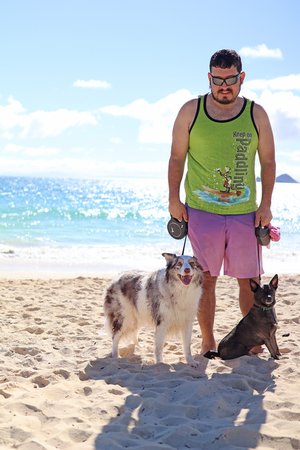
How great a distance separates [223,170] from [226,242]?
63cm

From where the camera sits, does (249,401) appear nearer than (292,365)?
Yes

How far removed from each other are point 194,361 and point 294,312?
99.8 inches

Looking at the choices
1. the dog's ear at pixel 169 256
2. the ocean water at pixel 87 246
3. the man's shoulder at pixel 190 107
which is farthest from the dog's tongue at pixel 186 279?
the ocean water at pixel 87 246

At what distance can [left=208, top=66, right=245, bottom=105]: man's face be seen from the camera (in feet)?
15.1

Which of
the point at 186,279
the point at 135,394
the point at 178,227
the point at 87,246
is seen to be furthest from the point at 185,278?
the point at 87,246

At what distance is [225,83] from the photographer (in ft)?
15.2

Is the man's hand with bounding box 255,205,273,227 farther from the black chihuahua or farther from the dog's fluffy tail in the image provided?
the dog's fluffy tail

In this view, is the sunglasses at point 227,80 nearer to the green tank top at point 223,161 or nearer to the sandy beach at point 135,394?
the green tank top at point 223,161

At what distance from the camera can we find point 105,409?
383cm

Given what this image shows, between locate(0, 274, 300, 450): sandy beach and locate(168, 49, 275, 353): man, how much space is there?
96 centimetres

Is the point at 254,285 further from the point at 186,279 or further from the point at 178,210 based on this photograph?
the point at 178,210

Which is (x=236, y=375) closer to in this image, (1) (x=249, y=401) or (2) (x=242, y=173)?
(1) (x=249, y=401)

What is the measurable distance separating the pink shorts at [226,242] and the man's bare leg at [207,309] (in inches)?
7.7

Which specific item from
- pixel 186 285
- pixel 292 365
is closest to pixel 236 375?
pixel 292 365
